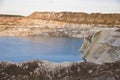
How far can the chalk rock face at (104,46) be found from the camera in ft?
13.6

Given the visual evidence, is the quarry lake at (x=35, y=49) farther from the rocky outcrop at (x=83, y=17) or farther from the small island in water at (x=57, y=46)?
the rocky outcrop at (x=83, y=17)

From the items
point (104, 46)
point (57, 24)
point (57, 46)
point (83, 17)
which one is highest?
point (83, 17)

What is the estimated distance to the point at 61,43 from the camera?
13.1 ft

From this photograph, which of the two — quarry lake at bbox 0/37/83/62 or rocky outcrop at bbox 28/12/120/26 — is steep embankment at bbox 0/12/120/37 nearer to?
rocky outcrop at bbox 28/12/120/26

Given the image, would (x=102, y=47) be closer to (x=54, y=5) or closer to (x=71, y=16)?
(x=71, y=16)

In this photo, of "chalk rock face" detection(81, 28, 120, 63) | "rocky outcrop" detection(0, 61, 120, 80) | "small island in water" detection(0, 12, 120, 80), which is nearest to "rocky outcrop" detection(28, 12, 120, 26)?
"small island in water" detection(0, 12, 120, 80)

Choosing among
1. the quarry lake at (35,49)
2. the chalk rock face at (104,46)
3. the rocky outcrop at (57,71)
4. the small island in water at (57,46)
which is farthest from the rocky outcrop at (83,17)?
the rocky outcrop at (57,71)

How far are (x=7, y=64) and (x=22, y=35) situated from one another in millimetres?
941

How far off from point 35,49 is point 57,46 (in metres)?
0.33

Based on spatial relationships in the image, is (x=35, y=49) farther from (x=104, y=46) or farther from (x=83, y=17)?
(x=104, y=46)

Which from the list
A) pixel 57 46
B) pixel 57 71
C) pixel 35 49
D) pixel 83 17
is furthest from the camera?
pixel 83 17

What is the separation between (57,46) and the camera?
13.0 feet

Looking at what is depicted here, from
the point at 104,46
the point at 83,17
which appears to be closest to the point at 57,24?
the point at 83,17

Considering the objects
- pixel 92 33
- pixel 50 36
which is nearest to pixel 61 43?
pixel 50 36
